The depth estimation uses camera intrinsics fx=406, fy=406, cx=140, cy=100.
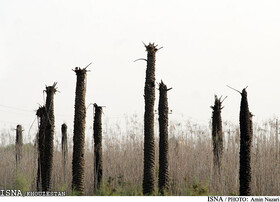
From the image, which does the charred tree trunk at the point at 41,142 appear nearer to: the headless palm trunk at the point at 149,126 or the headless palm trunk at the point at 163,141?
the headless palm trunk at the point at 149,126

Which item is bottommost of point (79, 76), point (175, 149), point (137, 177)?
point (137, 177)

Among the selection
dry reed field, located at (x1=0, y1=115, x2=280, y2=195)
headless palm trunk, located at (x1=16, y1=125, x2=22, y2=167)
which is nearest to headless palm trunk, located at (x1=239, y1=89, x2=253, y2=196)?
dry reed field, located at (x1=0, y1=115, x2=280, y2=195)

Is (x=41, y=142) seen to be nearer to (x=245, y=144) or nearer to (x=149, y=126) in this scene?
(x=149, y=126)

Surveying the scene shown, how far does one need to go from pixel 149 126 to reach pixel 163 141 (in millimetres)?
613

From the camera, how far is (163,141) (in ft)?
26.1

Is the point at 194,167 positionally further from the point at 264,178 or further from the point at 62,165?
the point at 62,165

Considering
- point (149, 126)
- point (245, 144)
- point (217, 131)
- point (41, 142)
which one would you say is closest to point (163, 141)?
point (149, 126)

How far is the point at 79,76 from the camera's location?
7.21 m

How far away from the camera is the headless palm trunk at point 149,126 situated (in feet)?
24.5

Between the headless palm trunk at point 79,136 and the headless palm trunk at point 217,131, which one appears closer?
the headless palm trunk at point 79,136

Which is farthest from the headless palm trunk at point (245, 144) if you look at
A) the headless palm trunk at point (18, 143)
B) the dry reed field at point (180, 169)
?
the headless palm trunk at point (18, 143)

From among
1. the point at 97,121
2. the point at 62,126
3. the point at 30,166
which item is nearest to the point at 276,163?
the point at 97,121

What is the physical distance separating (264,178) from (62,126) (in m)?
5.20

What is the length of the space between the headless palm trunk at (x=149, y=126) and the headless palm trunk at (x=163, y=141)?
1.44ft
